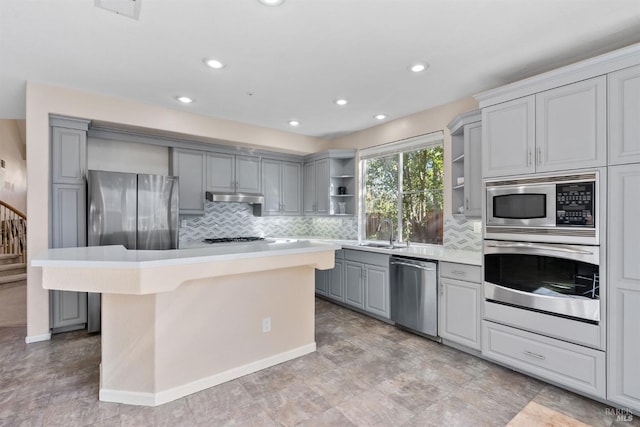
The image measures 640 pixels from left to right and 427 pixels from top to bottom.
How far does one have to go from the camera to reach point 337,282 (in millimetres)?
4531

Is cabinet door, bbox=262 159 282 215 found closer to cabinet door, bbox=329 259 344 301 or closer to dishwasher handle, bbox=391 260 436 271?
cabinet door, bbox=329 259 344 301

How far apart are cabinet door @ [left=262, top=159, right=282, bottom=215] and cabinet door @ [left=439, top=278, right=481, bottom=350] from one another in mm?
2954

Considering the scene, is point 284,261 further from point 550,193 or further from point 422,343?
point 550,193

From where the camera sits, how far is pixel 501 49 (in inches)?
98.5

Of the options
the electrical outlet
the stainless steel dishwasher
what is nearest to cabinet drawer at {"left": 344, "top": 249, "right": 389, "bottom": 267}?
the stainless steel dishwasher

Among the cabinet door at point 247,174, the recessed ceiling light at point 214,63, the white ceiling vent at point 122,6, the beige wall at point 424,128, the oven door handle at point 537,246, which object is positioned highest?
the white ceiling vent at point 122,6

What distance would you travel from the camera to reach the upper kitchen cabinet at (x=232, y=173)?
4629 millimetres

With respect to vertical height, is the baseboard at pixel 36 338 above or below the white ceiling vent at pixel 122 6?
below

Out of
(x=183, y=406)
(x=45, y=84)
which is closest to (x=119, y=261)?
(x=183, y=406)

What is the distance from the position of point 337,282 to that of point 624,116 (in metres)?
3.42

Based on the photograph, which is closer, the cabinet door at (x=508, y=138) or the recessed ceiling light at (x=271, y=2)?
the recessed ceiling light at (x=271, y=2)

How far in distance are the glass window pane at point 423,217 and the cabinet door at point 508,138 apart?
4.03ft

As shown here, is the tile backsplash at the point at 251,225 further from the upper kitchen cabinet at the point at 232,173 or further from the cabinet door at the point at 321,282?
the cabinet door at the point at 321,282

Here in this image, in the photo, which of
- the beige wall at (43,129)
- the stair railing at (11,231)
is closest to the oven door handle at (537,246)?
the beige wall at (43,129)
